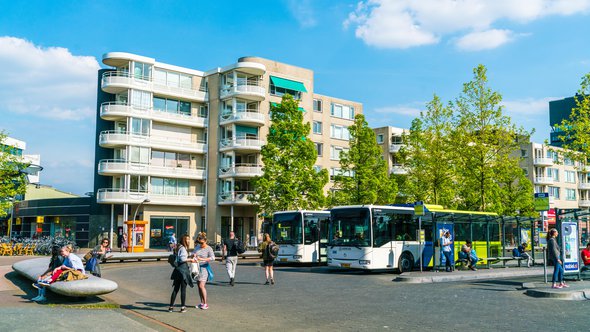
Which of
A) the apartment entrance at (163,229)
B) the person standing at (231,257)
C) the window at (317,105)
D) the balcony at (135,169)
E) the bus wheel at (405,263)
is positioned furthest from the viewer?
the window at (317,105)

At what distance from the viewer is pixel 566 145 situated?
26953 millimetres

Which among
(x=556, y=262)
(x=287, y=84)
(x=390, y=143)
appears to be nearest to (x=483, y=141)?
(x=556, y=262)

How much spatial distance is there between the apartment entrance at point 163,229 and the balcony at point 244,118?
10.4m

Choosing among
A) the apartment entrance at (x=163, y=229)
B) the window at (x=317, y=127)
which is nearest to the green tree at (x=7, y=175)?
the apartment entrance at (x=163, y=229)

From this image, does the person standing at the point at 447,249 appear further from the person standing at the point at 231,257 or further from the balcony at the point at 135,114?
the balcony at the point at 135,114

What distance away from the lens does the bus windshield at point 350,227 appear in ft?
74.3

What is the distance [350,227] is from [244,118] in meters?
30.7

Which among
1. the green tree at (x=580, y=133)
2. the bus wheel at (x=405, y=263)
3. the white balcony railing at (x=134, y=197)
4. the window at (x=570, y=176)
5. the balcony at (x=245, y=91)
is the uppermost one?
the balcony at (x=245, y=91)

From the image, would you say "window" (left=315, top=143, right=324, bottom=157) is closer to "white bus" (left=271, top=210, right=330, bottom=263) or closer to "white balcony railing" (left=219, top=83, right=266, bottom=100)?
"white balcony railing" (left=219, top=83, right=266, bottom=100)

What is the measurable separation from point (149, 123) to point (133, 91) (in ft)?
10.4

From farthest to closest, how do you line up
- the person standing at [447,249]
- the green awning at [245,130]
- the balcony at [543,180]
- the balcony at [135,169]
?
the balcony at [543,180]
the green awning at [245,130]
the balcony at [135,169]
the person standing at [447,249]

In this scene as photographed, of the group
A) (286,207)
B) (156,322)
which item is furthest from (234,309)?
(286,207)

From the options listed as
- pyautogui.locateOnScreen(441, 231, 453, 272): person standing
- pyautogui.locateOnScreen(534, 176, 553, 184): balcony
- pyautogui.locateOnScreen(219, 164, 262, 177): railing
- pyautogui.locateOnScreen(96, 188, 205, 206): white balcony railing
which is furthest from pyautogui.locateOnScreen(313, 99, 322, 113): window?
pyautogui.locateOnScreen(534, 176, 553, 184): balcony

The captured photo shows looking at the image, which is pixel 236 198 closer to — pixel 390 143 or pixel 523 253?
pixel 390 143
